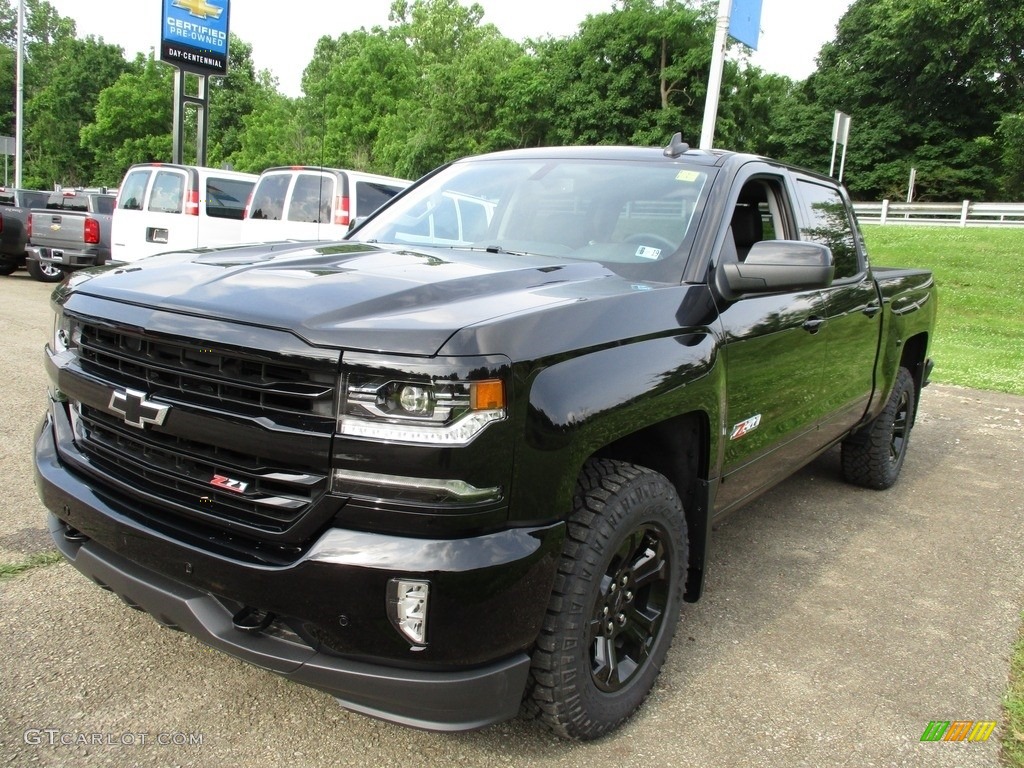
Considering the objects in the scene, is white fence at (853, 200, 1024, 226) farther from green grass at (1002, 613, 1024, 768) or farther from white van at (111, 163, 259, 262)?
green grass at (1002, 613, 1024, 768)

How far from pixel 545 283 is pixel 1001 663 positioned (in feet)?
7.50

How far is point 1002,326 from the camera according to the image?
13.6 metres

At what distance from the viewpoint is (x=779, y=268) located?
2818 mm

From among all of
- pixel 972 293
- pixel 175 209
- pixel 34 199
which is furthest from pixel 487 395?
pixel 34 199

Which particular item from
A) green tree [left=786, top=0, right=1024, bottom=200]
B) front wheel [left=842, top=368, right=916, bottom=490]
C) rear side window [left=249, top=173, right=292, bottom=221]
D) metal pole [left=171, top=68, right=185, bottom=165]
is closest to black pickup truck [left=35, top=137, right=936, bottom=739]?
front wheel [left=842, top=368, right=916, bottom=490]

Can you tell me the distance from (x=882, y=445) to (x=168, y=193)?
1015 centimetres

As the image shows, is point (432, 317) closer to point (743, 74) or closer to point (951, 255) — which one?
point (951, 255)

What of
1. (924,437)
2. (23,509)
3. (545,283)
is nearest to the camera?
(545,283)

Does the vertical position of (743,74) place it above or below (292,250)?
above

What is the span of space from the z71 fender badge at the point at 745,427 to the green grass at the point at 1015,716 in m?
1.25

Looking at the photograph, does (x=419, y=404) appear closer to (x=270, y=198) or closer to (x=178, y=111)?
(x=270, y=198)

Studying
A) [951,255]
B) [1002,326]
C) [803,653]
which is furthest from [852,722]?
[951,255]

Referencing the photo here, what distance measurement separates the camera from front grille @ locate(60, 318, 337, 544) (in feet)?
6.41

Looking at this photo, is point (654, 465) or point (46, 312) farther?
point (46, 312)
